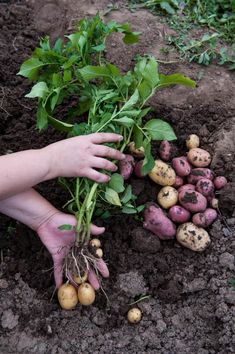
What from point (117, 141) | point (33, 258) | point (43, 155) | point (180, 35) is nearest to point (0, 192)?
point (43, 155)

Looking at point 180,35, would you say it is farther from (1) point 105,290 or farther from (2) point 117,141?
(1) point 105,290

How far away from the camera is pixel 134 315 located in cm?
177

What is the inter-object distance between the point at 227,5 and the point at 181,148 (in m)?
1.09

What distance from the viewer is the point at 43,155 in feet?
5.76

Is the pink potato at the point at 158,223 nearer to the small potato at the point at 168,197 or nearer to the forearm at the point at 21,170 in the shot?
the small potato at the point at 168,197

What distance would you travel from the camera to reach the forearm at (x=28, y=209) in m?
1.87

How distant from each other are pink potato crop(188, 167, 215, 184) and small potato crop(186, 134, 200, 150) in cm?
13

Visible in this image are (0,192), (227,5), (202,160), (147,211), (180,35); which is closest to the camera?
(0,192)

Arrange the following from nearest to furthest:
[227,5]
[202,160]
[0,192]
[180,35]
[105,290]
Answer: [0,192]
[105,290]
[202,160]
[180,35]
[227,5]

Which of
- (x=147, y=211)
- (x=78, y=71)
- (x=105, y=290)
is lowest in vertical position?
(x=105, y=290)

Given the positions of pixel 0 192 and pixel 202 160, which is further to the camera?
pixel 202 160

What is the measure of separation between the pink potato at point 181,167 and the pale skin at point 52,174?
32cm

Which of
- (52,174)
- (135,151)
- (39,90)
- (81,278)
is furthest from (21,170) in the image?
(135,151)

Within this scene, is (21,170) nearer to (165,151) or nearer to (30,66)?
(30,66)
